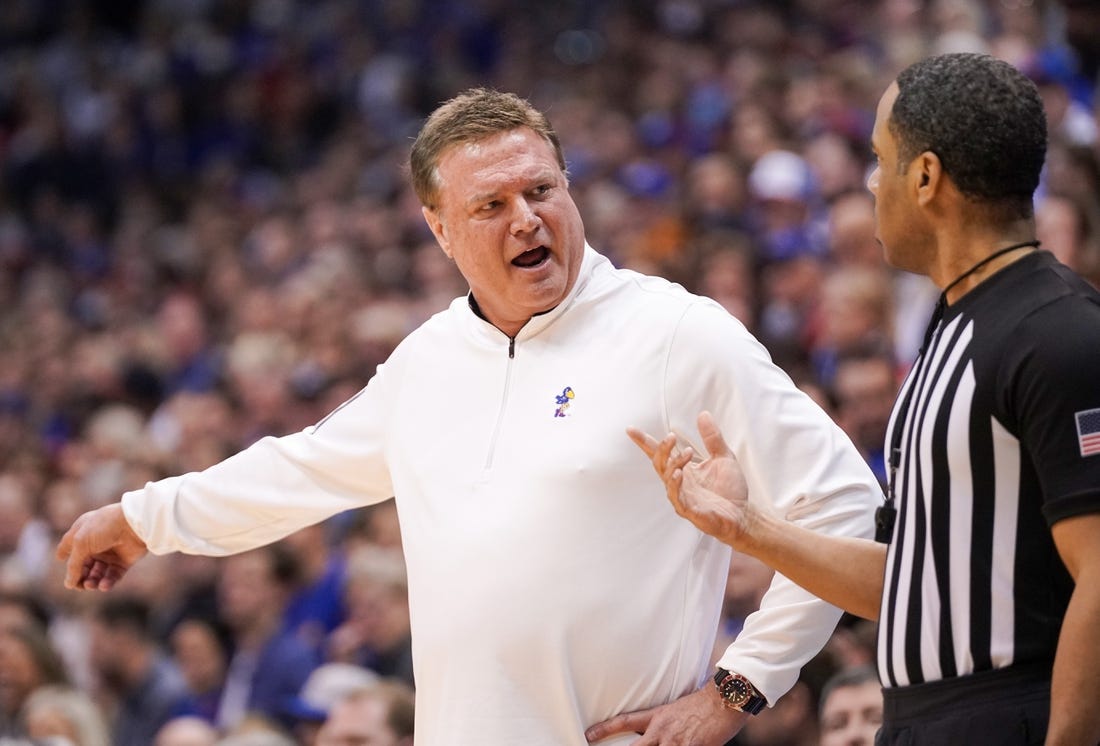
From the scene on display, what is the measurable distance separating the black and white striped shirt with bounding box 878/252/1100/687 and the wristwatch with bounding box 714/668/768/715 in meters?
0.49

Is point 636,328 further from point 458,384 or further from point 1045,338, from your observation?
point 1045,338

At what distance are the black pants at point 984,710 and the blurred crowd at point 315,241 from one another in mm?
1571

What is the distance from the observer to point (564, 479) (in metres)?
3.07

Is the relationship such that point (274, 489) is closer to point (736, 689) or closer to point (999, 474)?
point (736, 689)

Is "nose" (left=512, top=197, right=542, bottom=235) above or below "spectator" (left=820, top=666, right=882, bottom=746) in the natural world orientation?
above

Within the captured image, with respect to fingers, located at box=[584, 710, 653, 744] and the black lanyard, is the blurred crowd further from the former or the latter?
the black lanyard

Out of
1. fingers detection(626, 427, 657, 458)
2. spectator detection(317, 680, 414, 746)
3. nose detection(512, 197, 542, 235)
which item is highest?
nose detection(512, 197, 542, 235)

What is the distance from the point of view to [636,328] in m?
3.19

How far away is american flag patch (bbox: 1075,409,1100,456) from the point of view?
89.0 inches

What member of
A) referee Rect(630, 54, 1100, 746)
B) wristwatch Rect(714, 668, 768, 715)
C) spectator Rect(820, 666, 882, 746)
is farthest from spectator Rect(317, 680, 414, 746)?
referee Rect(630, 54, 1100, 746)

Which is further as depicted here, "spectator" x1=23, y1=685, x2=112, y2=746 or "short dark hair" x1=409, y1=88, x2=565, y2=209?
"spectator" x1=23, y1=685, x2=112, y2=746

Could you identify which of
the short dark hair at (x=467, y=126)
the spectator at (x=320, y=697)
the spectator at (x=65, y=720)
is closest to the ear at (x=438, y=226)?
the short dark hair at (x=467, y=126)

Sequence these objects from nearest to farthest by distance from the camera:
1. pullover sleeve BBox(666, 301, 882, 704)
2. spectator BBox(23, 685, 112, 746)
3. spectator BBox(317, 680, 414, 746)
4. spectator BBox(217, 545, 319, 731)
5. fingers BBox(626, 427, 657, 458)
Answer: fingers BBox(626, 427, 657, 458) → pullover sleeve BBox(666, 301, 882, 704) → spectator BBox(317, 680, 414, 746) → spectator BBox(23, 685, 112, 746) → spectator BBox(217, 545, 319, 731)

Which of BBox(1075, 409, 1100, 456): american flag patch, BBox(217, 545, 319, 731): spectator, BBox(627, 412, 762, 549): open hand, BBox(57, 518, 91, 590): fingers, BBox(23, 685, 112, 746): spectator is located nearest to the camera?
BBox(1075, 409, 1100, 456): american flag patch
